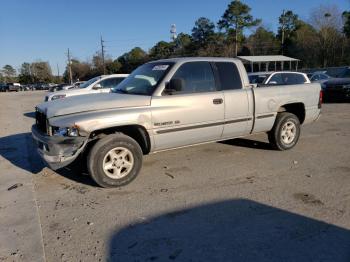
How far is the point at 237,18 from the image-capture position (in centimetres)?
6444

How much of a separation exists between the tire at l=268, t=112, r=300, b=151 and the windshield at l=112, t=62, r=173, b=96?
2.61 meters

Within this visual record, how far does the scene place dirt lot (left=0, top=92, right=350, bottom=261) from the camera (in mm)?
3359

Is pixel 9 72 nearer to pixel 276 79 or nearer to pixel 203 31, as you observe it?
pixel 203 31

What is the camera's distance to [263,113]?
654 cm

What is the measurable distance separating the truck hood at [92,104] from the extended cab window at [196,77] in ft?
2.38

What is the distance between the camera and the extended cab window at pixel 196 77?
5688mm

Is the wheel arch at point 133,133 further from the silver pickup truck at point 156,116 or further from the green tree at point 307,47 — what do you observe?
the green tree at point 307,47

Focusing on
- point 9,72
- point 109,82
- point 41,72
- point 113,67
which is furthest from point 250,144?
point 9,72

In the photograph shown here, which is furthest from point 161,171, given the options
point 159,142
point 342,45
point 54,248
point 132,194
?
point 342,45

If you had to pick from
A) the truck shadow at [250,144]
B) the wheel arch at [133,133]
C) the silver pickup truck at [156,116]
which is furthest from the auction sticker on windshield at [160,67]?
the truck shadow at [250,144]

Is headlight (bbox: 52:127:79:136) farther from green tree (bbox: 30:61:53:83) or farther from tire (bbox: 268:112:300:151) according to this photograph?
green tree (bbox: 30:61:53:83)

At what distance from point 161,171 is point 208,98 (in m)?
1.47

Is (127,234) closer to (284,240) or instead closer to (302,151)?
(284,240)

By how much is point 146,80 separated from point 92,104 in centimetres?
113
